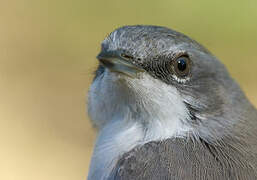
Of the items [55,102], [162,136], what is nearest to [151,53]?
[162,136]

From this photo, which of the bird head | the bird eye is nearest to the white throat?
the bird head

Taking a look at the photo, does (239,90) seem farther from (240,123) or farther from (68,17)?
(68,17)

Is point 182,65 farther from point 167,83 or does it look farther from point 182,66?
point 167,83

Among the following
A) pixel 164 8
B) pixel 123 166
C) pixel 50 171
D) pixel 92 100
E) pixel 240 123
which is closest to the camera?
pixel 123 166

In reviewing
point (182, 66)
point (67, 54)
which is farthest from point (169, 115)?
point (67, 54)

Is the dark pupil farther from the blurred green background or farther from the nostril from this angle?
the blurred green background

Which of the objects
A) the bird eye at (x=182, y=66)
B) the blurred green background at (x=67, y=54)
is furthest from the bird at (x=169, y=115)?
the blurred green background at (x=67, y=54)

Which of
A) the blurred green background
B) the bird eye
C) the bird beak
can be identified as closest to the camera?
the bird beak
